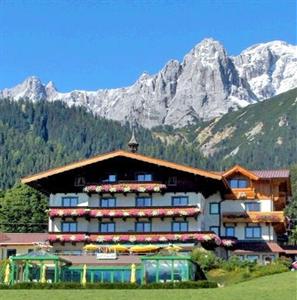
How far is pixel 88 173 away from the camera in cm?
6469

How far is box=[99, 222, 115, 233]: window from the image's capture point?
2511 inches

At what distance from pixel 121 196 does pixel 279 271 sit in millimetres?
20284

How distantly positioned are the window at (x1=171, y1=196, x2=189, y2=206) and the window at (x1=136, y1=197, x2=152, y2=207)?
186cm

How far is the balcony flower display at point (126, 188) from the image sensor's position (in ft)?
205

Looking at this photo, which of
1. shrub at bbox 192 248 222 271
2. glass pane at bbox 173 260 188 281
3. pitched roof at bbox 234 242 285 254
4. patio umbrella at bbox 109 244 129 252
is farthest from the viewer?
pitched roof at bbox 234 242 285 254

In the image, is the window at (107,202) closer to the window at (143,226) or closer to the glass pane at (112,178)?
the glass pane at (112,178)

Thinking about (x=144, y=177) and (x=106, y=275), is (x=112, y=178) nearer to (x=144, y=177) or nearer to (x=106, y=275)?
(x=144, y=177)

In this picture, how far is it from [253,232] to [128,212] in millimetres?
11917

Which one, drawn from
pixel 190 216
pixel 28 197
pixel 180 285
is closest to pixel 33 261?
pixel 180 285

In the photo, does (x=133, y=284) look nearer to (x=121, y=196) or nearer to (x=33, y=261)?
(x=33, y=261)

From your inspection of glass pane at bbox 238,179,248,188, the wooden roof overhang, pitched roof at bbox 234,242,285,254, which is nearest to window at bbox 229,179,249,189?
glass pane at bbox 238,179,248,188

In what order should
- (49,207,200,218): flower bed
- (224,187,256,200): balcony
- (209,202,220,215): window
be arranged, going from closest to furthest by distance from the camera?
(49,207,200,218): flower bed → (209,202,220,215): window → (224,187,256,200): balcony

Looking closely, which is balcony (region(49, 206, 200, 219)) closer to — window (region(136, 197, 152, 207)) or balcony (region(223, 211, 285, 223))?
window (region(136, 197, 152, 207))

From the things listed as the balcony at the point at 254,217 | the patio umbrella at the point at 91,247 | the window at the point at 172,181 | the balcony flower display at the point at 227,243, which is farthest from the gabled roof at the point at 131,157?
the patio umbrella at the point at 91,247
